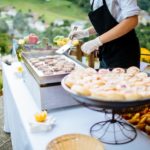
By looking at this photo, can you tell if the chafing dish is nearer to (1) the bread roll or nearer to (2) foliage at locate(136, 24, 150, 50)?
(1) the bread roll

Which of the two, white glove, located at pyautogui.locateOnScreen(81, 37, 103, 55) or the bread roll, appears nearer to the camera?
the bread roll

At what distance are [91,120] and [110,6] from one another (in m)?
0.68

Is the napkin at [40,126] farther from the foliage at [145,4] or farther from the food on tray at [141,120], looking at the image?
the foliage at [145,4]

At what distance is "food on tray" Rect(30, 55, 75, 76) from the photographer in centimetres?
123

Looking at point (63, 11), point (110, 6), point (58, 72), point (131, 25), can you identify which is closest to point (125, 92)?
point (58, 72)

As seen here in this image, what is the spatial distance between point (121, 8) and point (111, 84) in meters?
0.60

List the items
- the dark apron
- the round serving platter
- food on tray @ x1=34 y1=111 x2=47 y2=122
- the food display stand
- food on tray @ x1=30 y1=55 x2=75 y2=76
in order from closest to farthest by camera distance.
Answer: the round serving platter < the food display stand < food on tray @ x1=34 y1=111 x2=47 y2=122 < food on tray @ x1=30 y1=55 x2=75 y2=76 < the dark apron

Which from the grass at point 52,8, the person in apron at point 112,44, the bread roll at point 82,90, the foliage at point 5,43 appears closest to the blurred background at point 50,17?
the grass at point 52,8

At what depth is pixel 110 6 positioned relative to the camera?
1510 mm

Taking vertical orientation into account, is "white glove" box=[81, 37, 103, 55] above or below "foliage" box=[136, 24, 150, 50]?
above

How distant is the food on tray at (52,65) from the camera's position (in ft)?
4.03

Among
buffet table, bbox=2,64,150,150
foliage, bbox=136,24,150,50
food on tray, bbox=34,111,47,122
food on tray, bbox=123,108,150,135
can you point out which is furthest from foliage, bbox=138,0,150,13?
food on tray, bbox=34,111,47,122

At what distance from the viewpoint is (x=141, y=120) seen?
1059 millimetres

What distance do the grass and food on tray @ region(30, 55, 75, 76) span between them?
1468 millimetres
